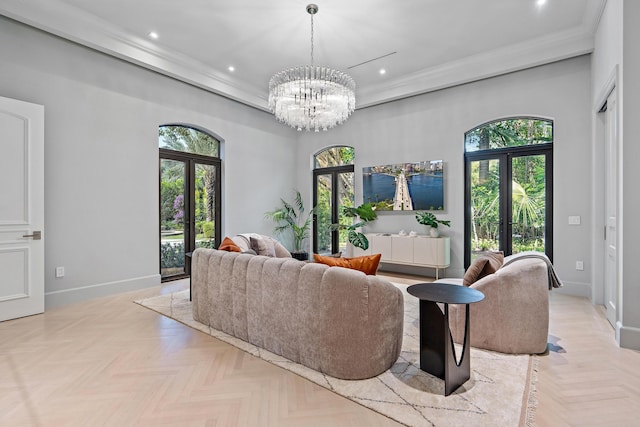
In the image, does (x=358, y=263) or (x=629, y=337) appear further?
(x=629, y=337)

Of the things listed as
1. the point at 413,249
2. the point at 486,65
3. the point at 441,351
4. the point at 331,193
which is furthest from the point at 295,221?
the point at 441,351

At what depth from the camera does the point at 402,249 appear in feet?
19.2

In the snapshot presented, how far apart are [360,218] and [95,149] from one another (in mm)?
4517

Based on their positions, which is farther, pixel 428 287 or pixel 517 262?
pixel 517 262

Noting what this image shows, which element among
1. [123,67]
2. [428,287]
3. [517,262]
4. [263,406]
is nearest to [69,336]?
[263,406]

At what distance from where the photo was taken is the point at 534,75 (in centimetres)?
502

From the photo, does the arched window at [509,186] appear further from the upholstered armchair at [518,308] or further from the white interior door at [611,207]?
the upholstered armchair at [518,308]

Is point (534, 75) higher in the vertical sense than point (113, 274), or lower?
higher

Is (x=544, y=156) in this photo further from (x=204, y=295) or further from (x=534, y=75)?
(x=204, y=295)

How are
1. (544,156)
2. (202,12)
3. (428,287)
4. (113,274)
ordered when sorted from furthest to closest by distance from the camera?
(544,156)
(113,274)
(202,12)
(428,287)

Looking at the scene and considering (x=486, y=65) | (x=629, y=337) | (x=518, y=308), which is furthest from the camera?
(x=486, y=65)

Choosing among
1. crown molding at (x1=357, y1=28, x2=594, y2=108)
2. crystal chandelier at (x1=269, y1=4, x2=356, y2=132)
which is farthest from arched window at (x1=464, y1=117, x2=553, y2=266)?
crystal chandelier at (x1=269, y1=4, x2=356, y2=132)

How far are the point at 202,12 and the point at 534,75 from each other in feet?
15.5

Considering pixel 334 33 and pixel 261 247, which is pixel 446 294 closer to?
pixel 261 247
